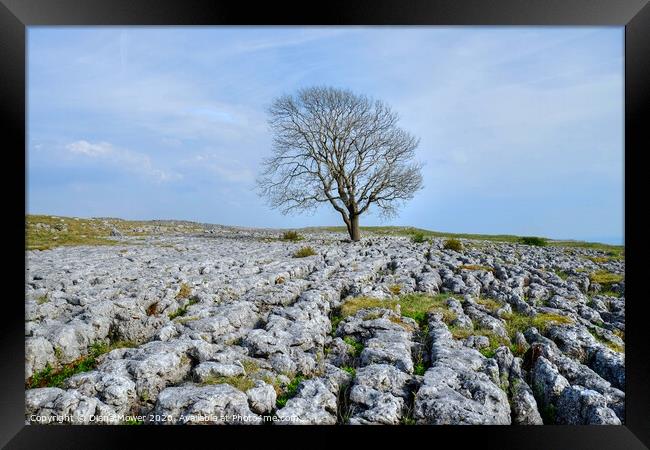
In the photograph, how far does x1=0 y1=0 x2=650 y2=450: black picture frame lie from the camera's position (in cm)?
458

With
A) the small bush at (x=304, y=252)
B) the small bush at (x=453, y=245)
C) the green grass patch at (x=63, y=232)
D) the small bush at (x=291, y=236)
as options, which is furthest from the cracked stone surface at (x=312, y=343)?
the small bush at (x=291, y=236)

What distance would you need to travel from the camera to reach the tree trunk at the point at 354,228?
1416cm

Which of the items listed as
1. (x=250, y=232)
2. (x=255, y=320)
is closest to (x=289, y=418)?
(x=255, y=320)

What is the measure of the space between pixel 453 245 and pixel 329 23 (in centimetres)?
829

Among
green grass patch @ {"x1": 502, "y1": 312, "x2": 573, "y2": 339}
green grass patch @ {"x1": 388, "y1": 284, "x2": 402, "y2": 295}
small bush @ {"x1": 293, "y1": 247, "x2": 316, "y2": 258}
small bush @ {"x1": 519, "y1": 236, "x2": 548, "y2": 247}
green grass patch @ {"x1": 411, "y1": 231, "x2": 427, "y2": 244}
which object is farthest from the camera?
green grass patch @ {"x1": 411, "y1": 231, "x2": 427, "y2": 244}

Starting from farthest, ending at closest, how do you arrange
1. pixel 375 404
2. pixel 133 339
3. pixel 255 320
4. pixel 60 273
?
pixel 60 273
pixel 255 320
pixel 133 339
pixel 375 404

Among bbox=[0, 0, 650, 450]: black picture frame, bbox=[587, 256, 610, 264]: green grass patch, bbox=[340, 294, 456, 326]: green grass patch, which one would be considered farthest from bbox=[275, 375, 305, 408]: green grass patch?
bbox=[587, 256, 610, 264]: green grass patch

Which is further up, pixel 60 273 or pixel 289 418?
pixel 60 273

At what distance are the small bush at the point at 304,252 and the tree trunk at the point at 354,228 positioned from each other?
284 cm

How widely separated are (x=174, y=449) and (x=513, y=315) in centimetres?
551

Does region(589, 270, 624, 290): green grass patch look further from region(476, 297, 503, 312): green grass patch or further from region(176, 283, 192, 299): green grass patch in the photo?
region(176, 283, 192, 299): green grass patch

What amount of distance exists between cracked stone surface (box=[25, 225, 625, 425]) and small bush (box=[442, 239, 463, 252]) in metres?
2.12
